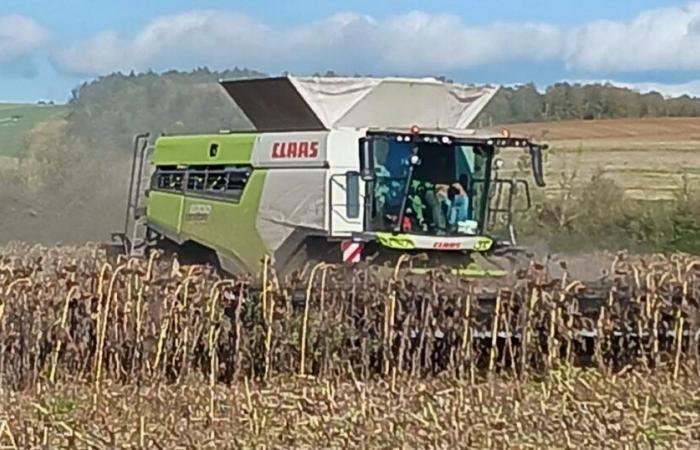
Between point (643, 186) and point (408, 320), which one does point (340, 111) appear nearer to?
point (408, 320)

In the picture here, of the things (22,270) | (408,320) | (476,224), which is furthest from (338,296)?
(476,224)

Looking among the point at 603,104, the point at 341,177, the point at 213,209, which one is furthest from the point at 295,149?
the point at 603,104

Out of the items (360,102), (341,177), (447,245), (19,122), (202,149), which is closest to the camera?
(447,245)

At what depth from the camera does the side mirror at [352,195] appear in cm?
1315

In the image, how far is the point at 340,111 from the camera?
14.5 m

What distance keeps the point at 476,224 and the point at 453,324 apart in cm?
374

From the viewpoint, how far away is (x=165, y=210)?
53.4ft

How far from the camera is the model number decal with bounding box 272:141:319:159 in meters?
13.8

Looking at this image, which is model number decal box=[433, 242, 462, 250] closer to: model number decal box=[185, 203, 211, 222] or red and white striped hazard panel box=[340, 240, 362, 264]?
red and white striped hazard panel box=[340, 240, 362, 264]

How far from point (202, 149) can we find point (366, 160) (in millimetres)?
3151

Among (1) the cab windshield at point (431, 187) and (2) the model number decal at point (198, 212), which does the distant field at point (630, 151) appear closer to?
(2) the model number decal at point (198, 212)

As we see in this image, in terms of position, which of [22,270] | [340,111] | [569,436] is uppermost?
[340,111]

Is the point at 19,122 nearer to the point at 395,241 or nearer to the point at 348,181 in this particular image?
the point at 348,181

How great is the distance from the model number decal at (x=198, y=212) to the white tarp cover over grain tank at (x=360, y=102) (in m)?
1.15
